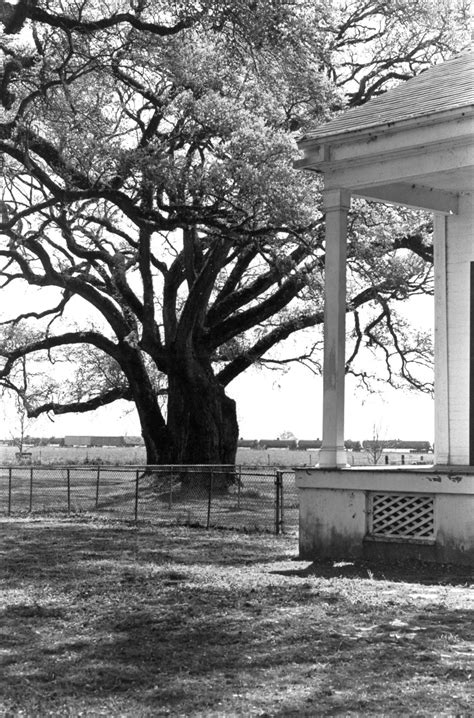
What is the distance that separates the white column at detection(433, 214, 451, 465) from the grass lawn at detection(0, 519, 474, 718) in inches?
91.5

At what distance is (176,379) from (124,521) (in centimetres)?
1223

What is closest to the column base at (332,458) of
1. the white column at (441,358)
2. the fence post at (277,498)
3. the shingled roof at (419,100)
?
the white column at (441,358)

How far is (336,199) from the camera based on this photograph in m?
13.9

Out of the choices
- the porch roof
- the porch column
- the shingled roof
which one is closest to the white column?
the porch roof

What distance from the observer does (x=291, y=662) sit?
23.8ft

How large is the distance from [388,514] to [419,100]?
194 inches

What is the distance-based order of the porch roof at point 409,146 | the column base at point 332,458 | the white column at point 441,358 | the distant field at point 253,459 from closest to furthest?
the porch roof at point 409,146 → the column base at point 332,458 → the white column at point 441,358 → the distant field at point 253,459

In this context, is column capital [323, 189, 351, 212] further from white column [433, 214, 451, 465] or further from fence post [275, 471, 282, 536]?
fence post [275, 471, 282, 536]

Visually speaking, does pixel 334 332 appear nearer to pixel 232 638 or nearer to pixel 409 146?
pixel 409 146

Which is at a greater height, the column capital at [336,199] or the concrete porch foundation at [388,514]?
the column capital at [336,199]

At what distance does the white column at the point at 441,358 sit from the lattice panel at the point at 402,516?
55.8 inches

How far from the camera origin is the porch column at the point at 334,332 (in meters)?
13.6

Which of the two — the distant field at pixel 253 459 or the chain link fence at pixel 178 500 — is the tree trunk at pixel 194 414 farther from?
the distant field at pixel 253 459

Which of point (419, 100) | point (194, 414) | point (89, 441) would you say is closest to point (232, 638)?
point (419, 100)
